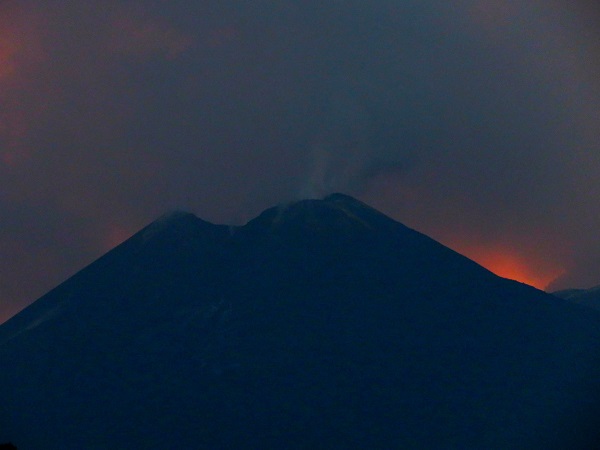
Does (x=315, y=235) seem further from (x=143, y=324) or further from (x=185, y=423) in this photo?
(x=185, y=423)

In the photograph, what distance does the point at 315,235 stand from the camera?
590 feet

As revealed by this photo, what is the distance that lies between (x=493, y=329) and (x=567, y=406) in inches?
829

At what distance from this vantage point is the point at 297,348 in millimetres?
153125

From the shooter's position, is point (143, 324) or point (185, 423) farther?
point (143, 324)

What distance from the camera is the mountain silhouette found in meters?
138

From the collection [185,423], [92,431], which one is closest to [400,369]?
[185,423]

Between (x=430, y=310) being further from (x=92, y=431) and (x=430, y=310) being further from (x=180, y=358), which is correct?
(x=92, y=431)

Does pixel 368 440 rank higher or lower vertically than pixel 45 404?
lower

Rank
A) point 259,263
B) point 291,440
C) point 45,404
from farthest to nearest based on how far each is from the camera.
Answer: point 259,263, point 45,404, point 291,440

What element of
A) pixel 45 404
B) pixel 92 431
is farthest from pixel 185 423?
pixel 45 404

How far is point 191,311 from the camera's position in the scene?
16450 centimetres

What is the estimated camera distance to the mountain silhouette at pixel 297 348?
138m

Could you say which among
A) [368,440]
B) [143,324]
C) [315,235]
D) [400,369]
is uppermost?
[315,235]

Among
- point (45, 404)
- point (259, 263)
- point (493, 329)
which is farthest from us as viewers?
point (259, 263)
